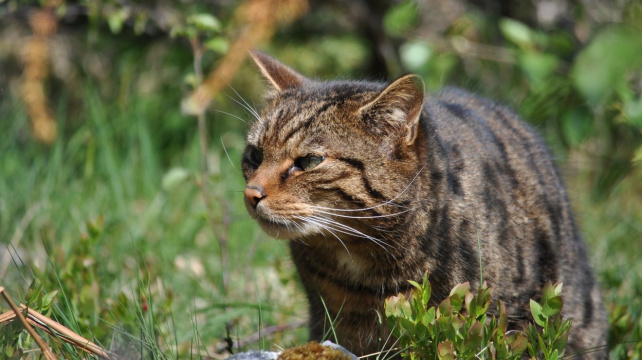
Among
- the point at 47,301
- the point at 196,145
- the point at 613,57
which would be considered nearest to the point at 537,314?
the point at 613,57

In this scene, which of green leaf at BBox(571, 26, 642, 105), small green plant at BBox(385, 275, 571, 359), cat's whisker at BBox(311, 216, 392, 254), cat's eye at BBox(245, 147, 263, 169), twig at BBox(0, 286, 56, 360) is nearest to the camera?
green leaf at BBox(571, 26, 642, 105)

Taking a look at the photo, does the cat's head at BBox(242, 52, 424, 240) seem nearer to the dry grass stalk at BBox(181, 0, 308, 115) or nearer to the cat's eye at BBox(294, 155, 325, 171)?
the cat's eye at BBox(294, 155, 325, 171)

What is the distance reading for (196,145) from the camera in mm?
4562

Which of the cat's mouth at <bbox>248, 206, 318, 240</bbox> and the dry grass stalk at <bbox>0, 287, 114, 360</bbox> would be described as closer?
the dry grass stalk at <bbox>0, 287, 114, 360</bbox>

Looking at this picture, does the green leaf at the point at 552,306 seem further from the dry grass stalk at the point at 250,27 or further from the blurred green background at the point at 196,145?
the dry grass stalk at the point at 250,27

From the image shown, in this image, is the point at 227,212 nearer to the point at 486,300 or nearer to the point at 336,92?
the point at 336,92

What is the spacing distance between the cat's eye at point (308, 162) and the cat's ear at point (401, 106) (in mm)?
211

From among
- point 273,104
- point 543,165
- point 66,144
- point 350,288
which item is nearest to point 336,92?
point 273,104

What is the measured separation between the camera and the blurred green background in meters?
2.74

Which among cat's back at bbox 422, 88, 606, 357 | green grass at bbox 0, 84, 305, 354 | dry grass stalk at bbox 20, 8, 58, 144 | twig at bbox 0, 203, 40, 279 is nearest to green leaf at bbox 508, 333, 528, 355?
cat's back at bbox 422, 88, 606, 357

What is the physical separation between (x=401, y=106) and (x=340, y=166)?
0.91 feet

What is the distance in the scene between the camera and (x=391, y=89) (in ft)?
7.48

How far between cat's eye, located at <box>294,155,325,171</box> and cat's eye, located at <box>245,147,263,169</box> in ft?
0.62

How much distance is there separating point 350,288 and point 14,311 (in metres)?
1.07
